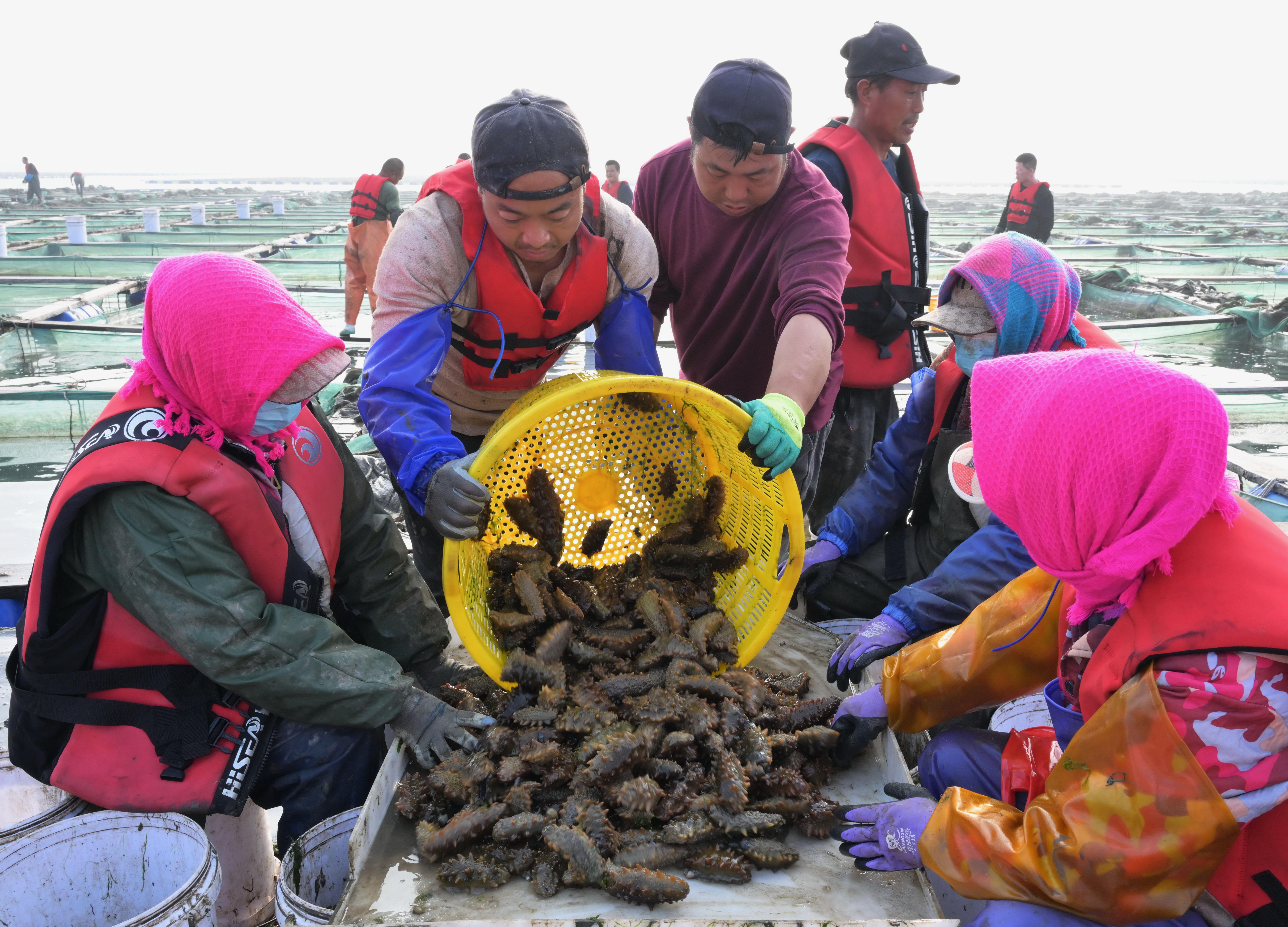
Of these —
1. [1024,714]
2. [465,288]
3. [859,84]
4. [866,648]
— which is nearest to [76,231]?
[859,84]

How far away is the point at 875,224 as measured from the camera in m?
4.05

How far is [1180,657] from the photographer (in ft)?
4.91

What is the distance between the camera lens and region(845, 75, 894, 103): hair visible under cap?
4.00m

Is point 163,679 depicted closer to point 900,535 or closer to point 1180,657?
point 1180,657

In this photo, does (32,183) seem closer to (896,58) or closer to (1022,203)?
(1022,203)

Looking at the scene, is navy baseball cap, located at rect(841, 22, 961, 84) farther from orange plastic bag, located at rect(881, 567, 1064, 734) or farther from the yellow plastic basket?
orange plastic bag, located at rect(881, 567, 1064, 734)

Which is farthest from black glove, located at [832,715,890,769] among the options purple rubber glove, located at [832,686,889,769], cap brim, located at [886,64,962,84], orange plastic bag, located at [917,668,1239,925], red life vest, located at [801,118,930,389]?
cap brim, located at [886,64,962,84]

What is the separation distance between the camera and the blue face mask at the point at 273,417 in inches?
86.2

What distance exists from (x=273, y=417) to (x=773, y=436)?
126cm

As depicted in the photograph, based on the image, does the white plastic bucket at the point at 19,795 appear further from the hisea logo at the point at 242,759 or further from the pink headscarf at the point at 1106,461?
the pink headscarf at the point at 1106,461

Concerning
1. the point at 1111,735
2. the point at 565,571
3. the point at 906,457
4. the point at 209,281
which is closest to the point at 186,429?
the point at 209,281

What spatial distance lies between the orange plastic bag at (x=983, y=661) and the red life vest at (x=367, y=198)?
8394mm

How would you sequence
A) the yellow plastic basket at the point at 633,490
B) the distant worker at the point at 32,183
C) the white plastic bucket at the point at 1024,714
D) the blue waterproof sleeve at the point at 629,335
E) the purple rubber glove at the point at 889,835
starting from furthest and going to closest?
1. the distant worker at the point at 32,183
2. the blue waterproof sleeve at the point at 629,335
3. the white plastic bucket at the point at 1024,714
4. the yellow plastic basket at the point at 633,490
5. the purple rubber glove at the point at 889,835

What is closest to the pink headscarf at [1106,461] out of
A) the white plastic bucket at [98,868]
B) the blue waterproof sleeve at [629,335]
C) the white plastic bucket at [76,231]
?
the blue waterproof sleeve at [629,335]
